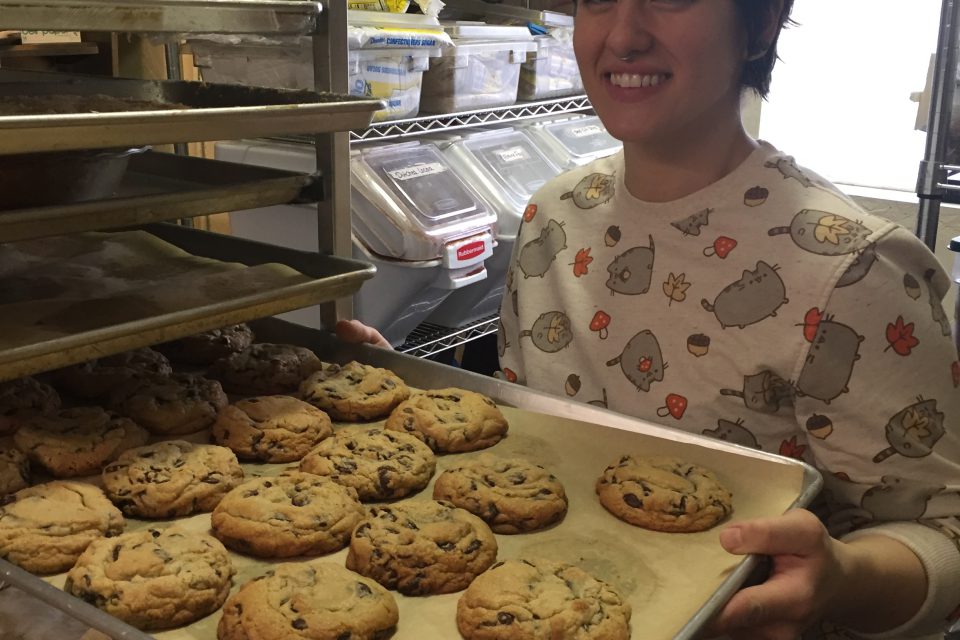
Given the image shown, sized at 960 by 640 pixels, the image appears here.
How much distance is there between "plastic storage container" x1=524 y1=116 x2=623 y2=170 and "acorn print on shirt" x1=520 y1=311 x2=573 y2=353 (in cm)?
151

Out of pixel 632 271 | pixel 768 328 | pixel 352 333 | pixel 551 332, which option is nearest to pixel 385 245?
pixel 352 333

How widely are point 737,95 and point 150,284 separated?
95 centimetres

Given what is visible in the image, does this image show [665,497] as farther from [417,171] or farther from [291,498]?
[417,171]

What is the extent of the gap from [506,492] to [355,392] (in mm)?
347

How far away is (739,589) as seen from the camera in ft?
3.10

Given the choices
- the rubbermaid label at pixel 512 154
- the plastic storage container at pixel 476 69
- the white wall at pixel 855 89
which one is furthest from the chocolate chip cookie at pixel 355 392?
the white wall at pixel 855 89

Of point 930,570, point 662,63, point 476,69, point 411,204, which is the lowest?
point 930,570

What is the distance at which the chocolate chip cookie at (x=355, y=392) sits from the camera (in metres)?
1.36

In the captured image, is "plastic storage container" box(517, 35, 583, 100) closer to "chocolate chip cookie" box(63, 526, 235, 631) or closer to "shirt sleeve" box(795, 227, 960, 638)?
"shirt sleeve" box(795, 227, 960, 638)

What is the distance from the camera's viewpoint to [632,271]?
4.69 ft

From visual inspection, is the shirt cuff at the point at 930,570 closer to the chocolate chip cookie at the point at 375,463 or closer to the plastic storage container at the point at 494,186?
the chocolate chip cookie at the point at 375,463

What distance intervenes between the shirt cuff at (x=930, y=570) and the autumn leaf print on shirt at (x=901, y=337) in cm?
23

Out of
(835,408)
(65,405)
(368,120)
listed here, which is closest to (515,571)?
(835,408)

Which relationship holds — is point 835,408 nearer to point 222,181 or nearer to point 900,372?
point 900,372
